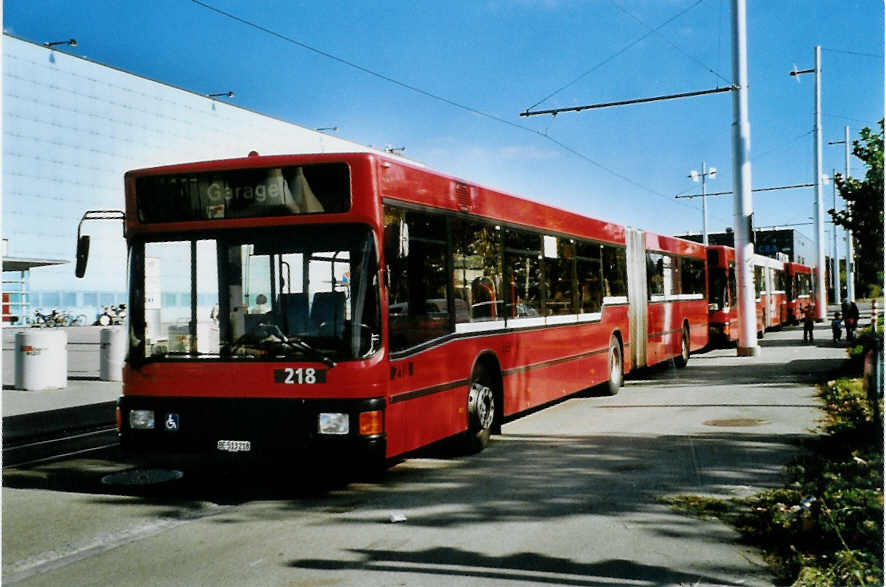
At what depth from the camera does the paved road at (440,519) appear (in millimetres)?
5387

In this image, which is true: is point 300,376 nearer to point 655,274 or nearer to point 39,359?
point 39,359

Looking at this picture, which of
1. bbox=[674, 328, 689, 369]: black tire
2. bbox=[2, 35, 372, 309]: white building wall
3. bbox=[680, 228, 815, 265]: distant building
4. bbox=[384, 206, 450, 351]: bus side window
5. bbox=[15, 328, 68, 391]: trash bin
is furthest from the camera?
bbox=[680, 228, 815, 265]: distant building

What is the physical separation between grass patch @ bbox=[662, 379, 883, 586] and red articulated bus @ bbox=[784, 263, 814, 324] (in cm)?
3338

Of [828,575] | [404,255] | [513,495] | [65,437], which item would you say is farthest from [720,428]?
[65,437]

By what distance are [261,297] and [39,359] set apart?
39.2 feet

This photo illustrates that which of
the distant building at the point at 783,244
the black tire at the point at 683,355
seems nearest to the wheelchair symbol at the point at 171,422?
the black tire at the point at 683,355

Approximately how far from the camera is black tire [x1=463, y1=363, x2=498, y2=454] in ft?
30.8

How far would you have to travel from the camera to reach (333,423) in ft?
23.3

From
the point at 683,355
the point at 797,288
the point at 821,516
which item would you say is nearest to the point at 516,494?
the point at 821,516

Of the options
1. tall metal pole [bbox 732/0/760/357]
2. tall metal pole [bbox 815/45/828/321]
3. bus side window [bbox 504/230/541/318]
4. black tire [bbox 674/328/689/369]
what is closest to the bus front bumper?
bus side window [bbox 504/230/541/318]

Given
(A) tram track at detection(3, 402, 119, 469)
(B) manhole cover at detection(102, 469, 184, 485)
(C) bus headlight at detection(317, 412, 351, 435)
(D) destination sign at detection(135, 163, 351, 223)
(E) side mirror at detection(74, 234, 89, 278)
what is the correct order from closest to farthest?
(C) bus headlight at detection(317, 412, 351, 435), (D) destination sign at detection(135, 163, 351, 223), (E) side mirror at detection(74, 234, 89, 278), (B) manhole cover at detection(102, 469, 184, 485), (A) tram track at detection(3, 402, 119, 469)

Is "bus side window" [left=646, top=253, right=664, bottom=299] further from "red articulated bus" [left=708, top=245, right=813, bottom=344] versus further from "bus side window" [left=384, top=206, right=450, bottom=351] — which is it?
"bus side window" [left=384, top=206, right=450, bottom=351]

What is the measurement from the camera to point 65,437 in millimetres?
11633

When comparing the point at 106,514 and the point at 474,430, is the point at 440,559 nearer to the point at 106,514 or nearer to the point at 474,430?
the point at 106,514
